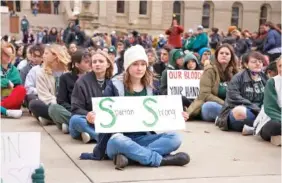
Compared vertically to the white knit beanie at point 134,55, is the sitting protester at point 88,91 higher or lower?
lower

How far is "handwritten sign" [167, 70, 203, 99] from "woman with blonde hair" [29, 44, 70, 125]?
→ 231 centimetres

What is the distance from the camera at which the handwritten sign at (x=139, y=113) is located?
5.55 meters

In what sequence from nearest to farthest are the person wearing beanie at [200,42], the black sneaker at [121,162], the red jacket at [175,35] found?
the black sneaker at [121,162]
the person wearing beanie at [200,42]
the red jacket at [175,35]

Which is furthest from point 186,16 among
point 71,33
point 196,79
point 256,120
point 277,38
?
point 256,120

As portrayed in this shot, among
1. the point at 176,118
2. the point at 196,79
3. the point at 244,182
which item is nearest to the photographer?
the point at 244,182

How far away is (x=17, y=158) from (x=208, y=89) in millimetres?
5392

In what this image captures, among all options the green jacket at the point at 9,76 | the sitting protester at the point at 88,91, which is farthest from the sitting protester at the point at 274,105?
the green jacket at the point at 9,76

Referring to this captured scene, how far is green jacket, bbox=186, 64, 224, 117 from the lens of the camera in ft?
29.1

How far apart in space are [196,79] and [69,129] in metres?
3.59

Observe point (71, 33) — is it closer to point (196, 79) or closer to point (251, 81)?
point (196, 79)

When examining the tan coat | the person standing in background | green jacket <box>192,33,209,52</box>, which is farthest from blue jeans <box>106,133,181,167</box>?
the person standing in background

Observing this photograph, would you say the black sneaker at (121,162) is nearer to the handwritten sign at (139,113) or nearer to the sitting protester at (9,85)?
the handwritten sign at (139,113)

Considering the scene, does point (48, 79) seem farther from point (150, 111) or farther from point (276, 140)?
point (276, 140)

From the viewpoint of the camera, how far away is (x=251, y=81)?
8.05m
